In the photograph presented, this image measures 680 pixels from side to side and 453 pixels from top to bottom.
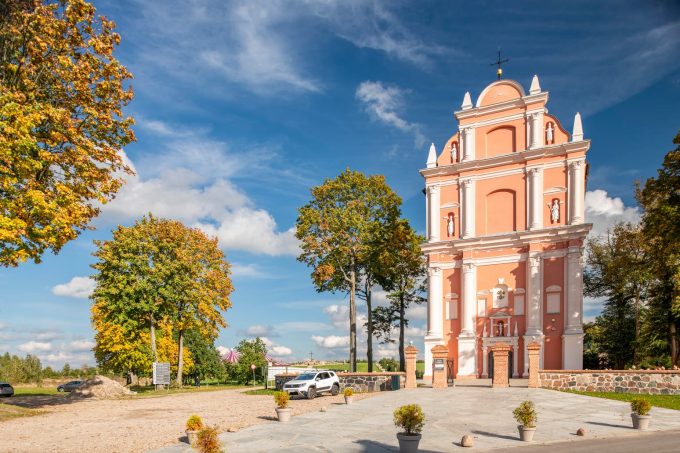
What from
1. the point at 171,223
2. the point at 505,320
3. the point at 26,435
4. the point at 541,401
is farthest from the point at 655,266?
the point at 171,223

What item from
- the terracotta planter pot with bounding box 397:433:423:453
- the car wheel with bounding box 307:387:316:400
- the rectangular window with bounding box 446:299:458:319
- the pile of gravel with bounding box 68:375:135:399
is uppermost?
the rectangular window with bounding box 446:299:458:319

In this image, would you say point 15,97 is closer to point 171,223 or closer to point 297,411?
point 297,411

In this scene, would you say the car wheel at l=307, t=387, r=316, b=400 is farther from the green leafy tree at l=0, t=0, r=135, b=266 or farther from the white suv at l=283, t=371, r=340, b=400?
the green leafy tree at l=0, t=0, r=135, b=266

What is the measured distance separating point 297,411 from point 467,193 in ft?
79.5

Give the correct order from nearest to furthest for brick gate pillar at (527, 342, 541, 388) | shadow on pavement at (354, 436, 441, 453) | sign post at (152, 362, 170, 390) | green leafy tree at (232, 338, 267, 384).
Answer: shadow on pavement at (354, 436, 441, 453), brick gate pillar at (527, 342, 541, 388), sign post at (152, 362, 170, 390), green leafy tree at (232, 338, 267, 384)

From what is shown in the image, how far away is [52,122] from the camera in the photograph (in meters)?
21.2

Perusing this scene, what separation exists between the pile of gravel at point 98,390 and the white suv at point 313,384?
12306 millimetres

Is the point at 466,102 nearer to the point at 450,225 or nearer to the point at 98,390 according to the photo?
the point at 450,225

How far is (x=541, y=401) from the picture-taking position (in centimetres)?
2391

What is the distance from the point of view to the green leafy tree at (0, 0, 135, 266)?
749 inches

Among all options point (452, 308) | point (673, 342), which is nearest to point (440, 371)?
point (452, 308)

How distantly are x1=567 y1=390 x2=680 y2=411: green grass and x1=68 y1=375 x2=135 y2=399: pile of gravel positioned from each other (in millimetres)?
27234

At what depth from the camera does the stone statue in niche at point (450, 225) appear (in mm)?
42500

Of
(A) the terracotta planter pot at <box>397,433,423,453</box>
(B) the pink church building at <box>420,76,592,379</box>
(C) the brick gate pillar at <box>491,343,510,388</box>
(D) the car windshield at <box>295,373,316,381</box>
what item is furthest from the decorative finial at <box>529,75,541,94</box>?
(A) the terracotta planter pot at <box>397,433,423,453</box>
